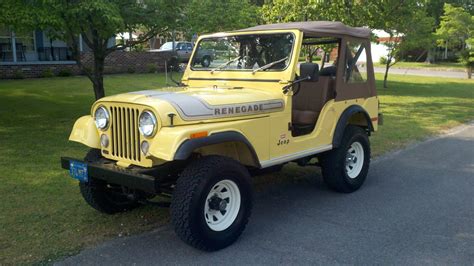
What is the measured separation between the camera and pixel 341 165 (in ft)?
18.0

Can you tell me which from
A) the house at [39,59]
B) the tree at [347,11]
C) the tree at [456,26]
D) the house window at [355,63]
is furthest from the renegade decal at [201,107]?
the tree at [456,26]

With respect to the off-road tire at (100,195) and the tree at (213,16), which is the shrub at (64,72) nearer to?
the tree at (213,16)

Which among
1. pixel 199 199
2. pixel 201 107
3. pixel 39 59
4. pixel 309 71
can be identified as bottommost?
pixel 199 199

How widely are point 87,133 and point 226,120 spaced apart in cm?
135

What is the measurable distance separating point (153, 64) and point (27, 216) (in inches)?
786

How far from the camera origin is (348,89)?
564cm

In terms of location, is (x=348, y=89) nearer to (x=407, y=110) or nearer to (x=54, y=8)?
(x=54, y=8)

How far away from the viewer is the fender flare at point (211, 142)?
11.8 ft

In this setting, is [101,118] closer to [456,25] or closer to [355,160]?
[355,160]

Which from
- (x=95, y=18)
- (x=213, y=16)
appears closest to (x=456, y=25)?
(x=213, y=16)

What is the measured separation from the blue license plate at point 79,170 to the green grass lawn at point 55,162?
0.55m

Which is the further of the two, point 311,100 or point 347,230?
point 311,100

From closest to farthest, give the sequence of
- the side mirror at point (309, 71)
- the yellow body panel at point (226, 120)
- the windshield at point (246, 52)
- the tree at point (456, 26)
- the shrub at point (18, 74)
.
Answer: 1. the yellow body panel at point (226, 120)
2. the side mirror at point (309, 71)
3. the windshield at point (246, 52)
4. the shrub at point (18, 74)
5. the tree at point (456, 26)

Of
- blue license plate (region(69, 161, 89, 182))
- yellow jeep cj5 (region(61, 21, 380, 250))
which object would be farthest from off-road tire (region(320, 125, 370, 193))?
blue license plate (region(69, 161, 89, 182))
